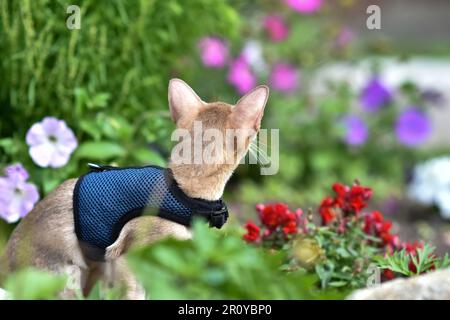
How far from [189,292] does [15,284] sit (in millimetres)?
447

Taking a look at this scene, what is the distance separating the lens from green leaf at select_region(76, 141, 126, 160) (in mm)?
4031

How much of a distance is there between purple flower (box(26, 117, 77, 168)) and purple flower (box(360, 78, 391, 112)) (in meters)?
3.16

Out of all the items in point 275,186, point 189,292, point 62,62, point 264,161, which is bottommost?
point 275,186

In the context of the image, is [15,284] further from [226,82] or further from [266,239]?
[226,82]

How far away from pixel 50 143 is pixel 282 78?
2907 millimetres

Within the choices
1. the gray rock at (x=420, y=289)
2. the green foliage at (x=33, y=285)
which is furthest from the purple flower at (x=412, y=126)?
the green foliage at (x=33, y=285)

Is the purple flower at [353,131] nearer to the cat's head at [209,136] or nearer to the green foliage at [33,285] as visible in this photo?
the cat's head at [209,136]

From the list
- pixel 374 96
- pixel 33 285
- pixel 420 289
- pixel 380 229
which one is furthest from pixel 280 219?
pixel 374 96

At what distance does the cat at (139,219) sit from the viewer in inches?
112

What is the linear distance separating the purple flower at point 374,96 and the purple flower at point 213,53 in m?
1.10

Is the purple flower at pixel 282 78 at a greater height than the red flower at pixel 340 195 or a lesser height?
greater

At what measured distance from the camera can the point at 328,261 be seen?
3.24m

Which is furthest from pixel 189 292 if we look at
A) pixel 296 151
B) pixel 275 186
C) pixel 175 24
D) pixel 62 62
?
pixel 296 151
